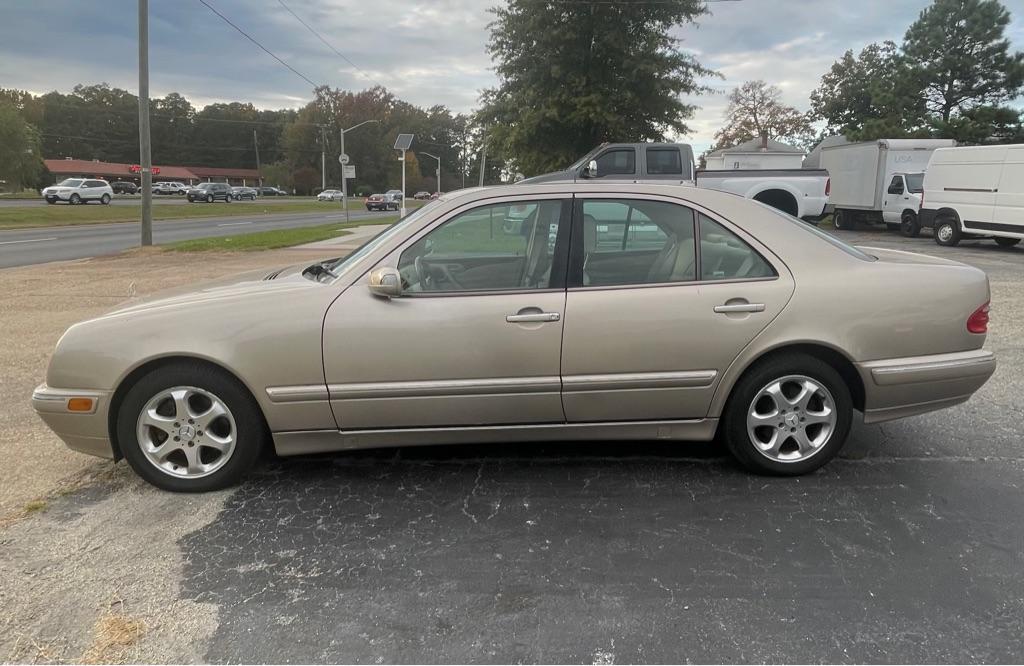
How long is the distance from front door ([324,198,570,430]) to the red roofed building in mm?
91785

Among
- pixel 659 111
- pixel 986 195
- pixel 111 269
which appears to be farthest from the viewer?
pixel 659 111

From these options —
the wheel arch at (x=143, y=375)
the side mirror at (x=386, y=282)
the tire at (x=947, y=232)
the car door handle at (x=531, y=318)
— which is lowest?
the wheel arch at (x=143, y=375)

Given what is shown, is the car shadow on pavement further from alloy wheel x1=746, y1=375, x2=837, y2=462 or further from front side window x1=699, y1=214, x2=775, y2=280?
front side window x1=699, y1=214, x2=775, y2=280

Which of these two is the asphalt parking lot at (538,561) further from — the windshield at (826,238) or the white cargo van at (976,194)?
Answer: the white cargo van at (976,194)

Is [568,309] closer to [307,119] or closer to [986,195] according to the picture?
[986,195]

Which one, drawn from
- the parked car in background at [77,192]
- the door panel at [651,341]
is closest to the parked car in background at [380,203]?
the parked car in background at [77,192]

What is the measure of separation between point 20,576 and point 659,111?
21.0m

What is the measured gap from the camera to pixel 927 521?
122 inches

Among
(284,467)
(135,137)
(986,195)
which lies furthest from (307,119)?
(284,467)

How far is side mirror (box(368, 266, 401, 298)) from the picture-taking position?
3189 millimetres

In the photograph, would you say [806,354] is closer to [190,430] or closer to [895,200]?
[190,430]

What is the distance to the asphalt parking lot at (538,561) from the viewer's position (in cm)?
232

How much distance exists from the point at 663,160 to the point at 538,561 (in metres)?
12.5

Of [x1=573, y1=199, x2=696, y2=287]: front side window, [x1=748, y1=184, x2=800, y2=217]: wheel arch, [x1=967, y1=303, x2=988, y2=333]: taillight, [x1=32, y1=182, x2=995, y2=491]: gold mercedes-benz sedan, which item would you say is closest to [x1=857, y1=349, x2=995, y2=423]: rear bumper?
[x1=32, y1=182, x2=995, y2=491]: gold mercedes-benz sedan
